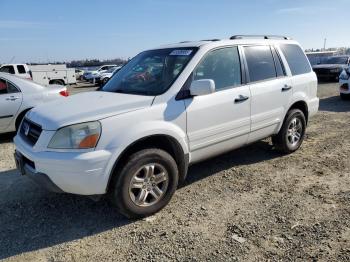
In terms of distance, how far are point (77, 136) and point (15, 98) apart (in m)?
4.46

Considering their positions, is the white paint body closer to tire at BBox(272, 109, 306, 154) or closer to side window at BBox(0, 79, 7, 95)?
tire at BBox(272, 109, 306, 154)

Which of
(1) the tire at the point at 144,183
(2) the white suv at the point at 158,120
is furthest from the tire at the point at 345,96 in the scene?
(1) the tire at the point at 144,183

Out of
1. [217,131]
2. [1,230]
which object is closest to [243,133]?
[217,131]

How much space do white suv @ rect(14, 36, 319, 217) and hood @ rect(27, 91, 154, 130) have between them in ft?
0.04

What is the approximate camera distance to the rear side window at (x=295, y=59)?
544 cm

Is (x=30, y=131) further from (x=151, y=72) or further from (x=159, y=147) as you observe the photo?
(x=151, y=72)

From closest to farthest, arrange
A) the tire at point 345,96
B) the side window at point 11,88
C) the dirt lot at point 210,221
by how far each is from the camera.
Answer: the dirt lot at point 210,221 → the side window at point 11,88 → the tire at point 345,96

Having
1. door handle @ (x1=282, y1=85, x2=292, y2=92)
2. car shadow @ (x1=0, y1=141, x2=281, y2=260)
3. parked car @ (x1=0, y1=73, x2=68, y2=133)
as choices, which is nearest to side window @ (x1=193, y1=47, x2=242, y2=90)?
door handle @ (x1=282, y1=85, x2=292, y2=92)

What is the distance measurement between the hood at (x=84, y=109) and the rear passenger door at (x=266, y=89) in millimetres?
1717

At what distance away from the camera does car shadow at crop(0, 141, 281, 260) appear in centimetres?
337

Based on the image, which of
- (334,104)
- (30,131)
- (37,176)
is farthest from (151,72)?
(334,104)

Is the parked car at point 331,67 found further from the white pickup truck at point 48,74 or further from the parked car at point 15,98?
the white pickup truck at point 48,74

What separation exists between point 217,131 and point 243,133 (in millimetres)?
564

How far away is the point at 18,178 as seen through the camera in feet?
16.4
